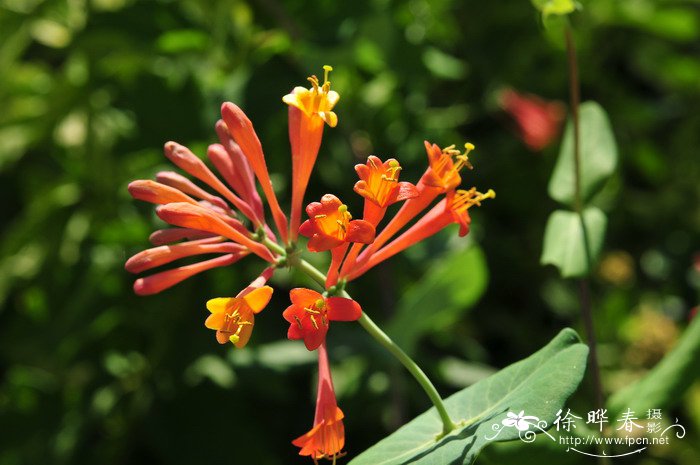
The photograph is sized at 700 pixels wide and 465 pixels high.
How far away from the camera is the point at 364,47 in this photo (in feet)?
8.18

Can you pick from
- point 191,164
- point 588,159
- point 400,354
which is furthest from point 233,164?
point 588,159

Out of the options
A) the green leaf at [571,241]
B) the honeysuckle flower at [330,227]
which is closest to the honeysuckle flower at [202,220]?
the honeysuckle flower at [330,227]

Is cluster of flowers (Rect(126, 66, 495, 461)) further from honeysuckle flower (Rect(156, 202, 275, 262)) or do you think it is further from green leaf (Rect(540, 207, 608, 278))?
green leaf (Rect(540, 207, 608, 278))

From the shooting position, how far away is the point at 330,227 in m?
1.34

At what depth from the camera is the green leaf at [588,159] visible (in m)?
1.89

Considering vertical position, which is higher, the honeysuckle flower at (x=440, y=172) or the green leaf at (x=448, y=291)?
the honeysuckle flower at (x=440, y=172)

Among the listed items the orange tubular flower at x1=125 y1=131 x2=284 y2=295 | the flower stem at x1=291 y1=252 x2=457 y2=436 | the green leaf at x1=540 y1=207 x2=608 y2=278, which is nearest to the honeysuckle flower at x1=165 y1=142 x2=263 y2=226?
the orange tubular flower at x1=125 y1=131 x2=284 y2=295

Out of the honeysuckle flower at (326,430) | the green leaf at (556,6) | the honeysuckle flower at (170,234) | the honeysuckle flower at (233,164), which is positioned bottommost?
the honeysuckle flower at (326,430)

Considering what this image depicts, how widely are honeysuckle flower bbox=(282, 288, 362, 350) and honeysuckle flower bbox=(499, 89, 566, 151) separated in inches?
69.9

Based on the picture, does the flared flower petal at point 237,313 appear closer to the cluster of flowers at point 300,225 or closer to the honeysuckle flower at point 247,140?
the cluster of flowers at point 300,225

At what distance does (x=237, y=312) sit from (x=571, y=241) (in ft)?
2.55

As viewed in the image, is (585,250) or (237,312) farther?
(585,250)

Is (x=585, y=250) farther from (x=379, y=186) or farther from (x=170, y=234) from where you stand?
(x=170, y=234)

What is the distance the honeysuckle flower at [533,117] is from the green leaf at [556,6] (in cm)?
121
